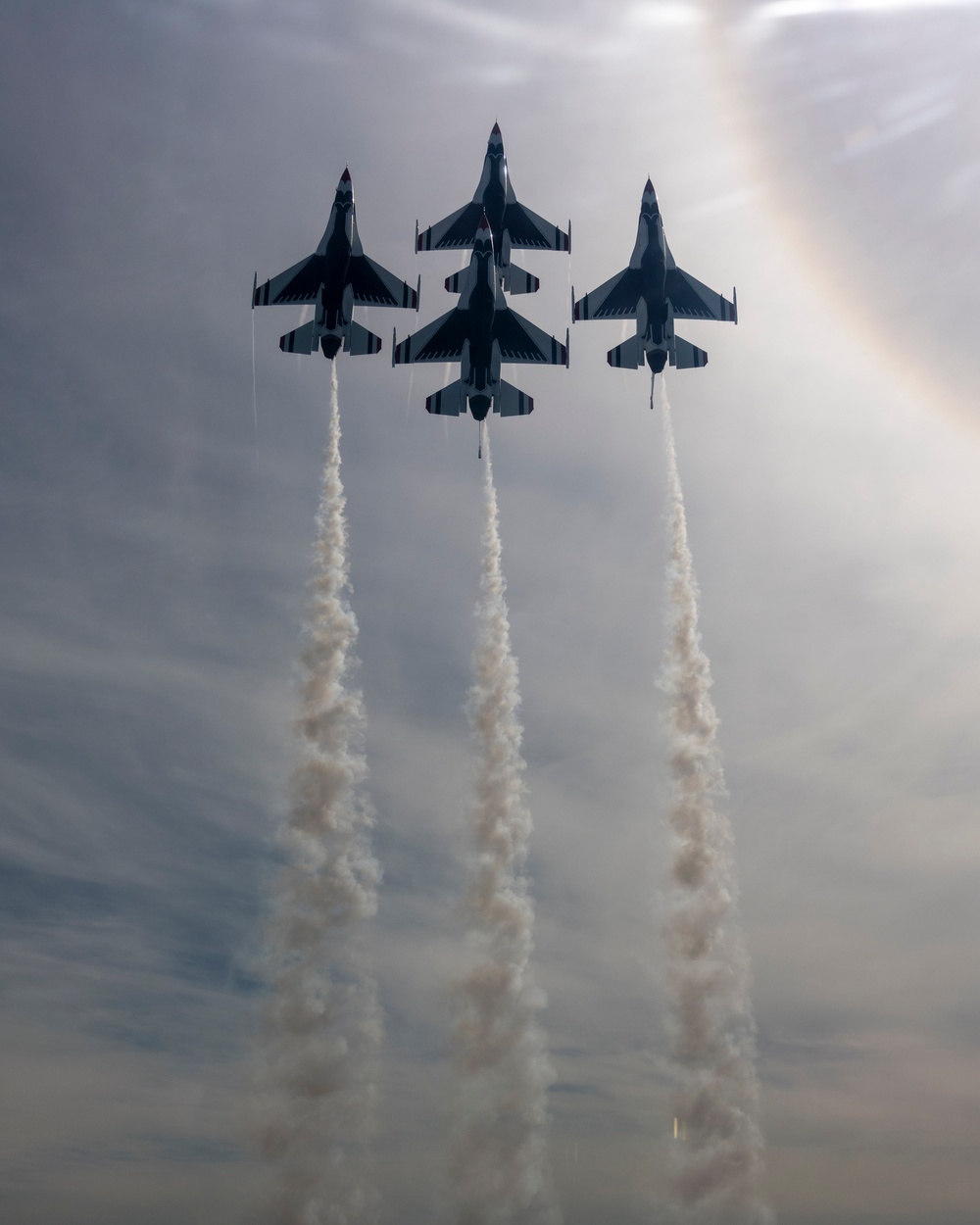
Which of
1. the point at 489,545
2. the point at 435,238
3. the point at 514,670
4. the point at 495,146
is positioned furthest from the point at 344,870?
the point at 495,146

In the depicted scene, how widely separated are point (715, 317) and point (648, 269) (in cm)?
→ 827

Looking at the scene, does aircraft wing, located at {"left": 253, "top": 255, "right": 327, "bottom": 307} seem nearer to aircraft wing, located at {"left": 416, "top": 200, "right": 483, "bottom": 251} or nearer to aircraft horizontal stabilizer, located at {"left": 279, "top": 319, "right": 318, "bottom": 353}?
aircraft horizontal stabilizer, located at {"left": 279, "top": 319, "right": 318, "bottom": 353}

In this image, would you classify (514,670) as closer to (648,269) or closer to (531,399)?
(531,399)

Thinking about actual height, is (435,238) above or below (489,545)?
above

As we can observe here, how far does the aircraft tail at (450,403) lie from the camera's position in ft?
300

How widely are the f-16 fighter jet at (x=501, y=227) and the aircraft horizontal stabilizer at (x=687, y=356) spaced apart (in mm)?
14429

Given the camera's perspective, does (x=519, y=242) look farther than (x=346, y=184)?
Yes

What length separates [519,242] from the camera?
102500mm

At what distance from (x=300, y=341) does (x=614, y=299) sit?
2602 centimetres

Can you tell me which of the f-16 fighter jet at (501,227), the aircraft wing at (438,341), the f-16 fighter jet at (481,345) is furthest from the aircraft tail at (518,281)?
the aircraft wing at (438,341)

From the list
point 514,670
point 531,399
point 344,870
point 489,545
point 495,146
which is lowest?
point 344,870

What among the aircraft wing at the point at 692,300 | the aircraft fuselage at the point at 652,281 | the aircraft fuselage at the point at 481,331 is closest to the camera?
the aircraft fuselage at the point at 481,331

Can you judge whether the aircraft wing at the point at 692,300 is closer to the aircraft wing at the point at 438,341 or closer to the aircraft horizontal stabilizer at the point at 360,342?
the aircraft wing at the point at 438,341

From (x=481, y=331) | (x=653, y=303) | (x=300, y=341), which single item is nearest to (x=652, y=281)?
(x=653, y=303)
